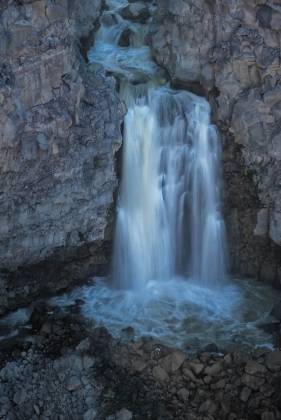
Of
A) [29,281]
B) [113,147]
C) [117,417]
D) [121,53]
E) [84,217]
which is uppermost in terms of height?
[121,53]

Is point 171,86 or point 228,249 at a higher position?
point 171,86

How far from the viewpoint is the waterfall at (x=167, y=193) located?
58.1 feet

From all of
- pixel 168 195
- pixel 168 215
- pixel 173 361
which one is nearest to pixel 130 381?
pixel 173 361

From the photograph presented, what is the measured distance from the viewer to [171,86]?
1884 centimetres

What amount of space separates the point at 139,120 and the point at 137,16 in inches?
194

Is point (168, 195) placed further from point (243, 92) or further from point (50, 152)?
point (50, 152)

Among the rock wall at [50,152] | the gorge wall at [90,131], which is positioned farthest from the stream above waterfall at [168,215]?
the rock wall at [50,152]

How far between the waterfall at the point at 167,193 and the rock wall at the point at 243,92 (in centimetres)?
50

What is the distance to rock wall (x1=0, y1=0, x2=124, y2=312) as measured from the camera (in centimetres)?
1533

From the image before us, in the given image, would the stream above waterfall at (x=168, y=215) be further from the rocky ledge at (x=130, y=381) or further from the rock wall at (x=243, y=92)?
the rocky ledge at (x=130, y=381)

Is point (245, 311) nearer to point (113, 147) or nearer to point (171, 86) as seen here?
point (113, 147)

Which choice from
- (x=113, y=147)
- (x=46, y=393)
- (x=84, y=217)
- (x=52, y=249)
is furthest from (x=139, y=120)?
(x=46, y=393)

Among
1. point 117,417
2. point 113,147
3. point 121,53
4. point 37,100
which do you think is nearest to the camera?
point 117,417

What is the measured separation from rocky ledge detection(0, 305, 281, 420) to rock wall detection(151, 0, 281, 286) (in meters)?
4.30
